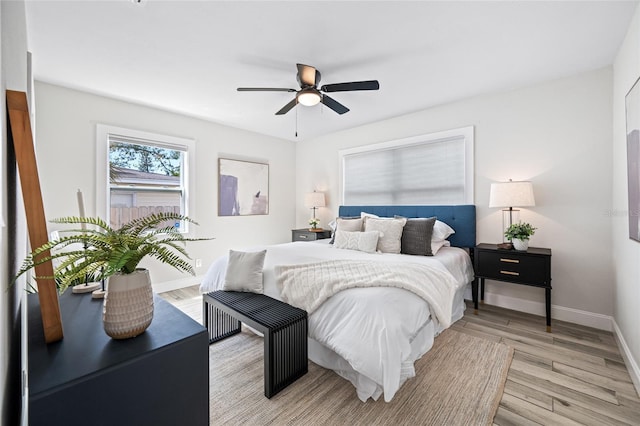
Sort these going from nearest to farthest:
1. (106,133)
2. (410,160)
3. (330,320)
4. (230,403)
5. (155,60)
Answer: (230,403) → (330,320) → (155,60) → (106,133) → (410,160)

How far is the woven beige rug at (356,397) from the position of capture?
161 cm

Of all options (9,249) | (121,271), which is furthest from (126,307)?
(9,249)

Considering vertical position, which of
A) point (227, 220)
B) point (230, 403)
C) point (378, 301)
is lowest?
point (230, 403)

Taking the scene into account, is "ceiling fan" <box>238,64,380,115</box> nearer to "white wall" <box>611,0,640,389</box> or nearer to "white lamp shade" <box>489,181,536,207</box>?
"white lamp shade" <box>489,181,536,207</box>

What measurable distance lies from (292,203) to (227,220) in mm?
1507

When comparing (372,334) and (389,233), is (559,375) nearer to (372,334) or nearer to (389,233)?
(372,334)

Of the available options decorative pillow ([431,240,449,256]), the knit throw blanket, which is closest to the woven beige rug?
the knit throw blanket

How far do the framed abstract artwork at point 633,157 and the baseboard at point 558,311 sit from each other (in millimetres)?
1178

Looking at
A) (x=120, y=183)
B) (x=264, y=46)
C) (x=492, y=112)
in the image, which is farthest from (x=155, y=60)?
(x=492, y=112)

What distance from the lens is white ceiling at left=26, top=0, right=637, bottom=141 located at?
76.7 inches

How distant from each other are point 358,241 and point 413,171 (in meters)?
1.53

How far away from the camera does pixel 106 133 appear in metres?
3.44

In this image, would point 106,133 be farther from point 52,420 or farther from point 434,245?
point 434,245

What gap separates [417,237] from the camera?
318 cm
